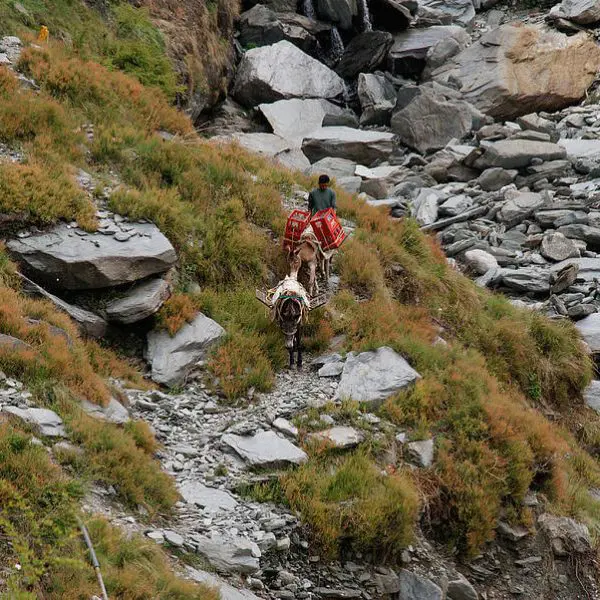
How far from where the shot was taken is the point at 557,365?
14500mm

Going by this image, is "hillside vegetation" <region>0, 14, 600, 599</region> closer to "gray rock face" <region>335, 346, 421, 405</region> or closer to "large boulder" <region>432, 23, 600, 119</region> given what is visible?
"gray rock face" <region>335, 346, 421, 405</region>

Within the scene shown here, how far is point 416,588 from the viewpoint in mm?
8328

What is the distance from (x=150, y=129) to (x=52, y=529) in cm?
1074

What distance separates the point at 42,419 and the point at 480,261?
15161 millimetres

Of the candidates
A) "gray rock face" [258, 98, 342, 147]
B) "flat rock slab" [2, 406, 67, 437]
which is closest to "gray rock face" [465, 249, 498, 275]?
"gray rock face" [258, 98, 342, 147]

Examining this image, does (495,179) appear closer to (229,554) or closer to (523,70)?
(523,70)

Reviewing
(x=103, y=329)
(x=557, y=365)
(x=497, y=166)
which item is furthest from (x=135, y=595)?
(x=497, y=166)

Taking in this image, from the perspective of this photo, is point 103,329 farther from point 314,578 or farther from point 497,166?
point 497,166

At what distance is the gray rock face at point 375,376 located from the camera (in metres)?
10.4

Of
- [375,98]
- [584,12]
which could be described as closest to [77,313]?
[375,98]

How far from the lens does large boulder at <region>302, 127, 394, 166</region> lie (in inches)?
1139

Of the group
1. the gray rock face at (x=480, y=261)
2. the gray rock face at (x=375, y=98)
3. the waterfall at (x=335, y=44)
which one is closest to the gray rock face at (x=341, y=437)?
the gray rock face at (x=480, y=261)

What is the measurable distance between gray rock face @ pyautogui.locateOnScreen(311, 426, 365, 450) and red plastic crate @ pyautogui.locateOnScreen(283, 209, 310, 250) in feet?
13.4

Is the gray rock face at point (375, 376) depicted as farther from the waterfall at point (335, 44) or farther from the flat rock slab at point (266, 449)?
the waterfall at point (335, 44)
